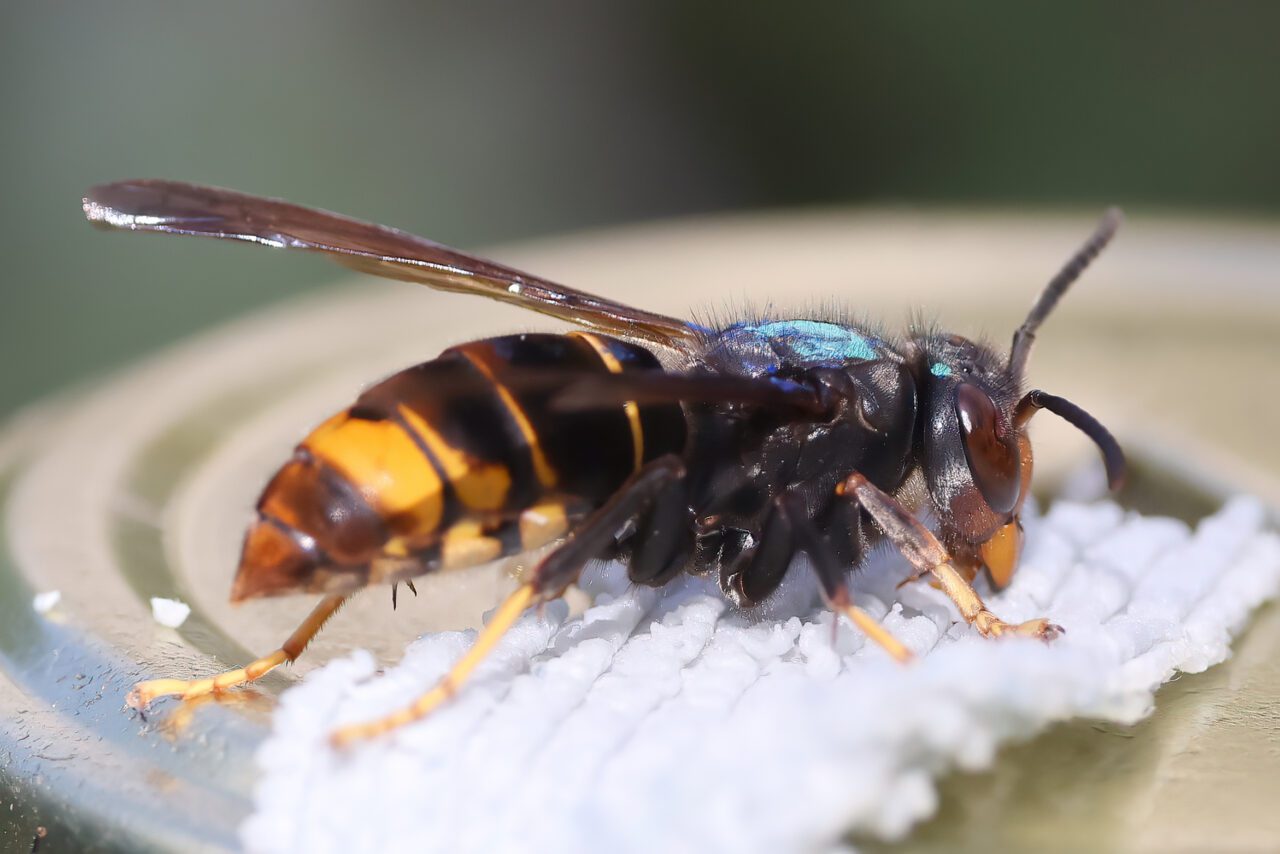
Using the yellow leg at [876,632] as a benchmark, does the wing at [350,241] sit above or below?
above

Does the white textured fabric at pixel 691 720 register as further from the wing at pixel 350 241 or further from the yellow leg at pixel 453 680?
the wing at pixel 350 241

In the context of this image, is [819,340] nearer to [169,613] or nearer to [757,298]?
[169,613]

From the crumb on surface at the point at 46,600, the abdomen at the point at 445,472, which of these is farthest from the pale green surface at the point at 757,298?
the abdomen at the point at 445,472

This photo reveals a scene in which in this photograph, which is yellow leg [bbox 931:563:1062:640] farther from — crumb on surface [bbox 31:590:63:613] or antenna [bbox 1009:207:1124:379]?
crumb on surface [bbox 31:590:63:613]

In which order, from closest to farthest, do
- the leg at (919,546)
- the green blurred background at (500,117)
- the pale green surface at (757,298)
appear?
the pale green surface at (757,298) < the leg at (919,546) < the green blurred background at (500,117)

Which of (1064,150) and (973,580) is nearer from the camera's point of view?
(973,580)

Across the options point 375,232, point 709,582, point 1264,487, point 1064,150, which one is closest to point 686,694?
point 709,582

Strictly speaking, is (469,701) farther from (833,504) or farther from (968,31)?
(968,31)
